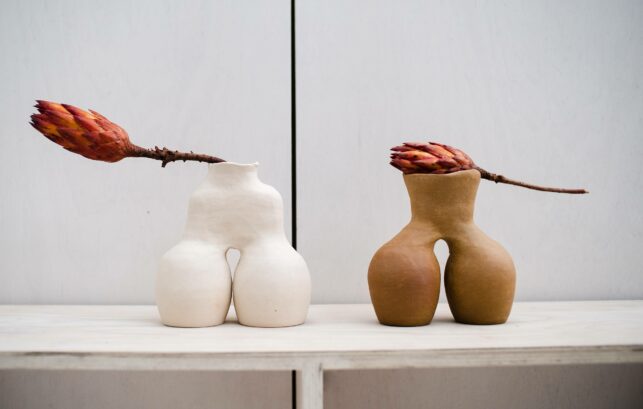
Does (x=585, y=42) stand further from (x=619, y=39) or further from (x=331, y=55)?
(x=331, y=55)

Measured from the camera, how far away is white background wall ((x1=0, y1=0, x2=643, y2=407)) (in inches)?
33.6

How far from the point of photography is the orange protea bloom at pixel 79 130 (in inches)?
22.6

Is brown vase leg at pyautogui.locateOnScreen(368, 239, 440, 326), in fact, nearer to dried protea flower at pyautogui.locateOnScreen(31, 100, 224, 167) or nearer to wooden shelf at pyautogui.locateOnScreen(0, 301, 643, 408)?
wooden shelf at pyautogui.locateOnScreen(0, 301, 643, 408)

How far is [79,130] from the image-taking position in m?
0.58

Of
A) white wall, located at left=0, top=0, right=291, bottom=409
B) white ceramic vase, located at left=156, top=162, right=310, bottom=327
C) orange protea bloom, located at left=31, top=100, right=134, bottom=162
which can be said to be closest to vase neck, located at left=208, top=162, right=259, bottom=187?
white ceramic vase, located at left=156, top=162, right=310, bottom=327

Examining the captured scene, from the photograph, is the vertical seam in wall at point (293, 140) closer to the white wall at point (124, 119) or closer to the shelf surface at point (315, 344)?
the white wall at point (124, 119)

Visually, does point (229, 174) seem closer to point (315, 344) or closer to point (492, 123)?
point (315, 344)

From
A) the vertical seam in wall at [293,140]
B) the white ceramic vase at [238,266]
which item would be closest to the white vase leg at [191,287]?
the white ceramic vase at [238,266]

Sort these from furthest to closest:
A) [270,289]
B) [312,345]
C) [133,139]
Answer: [133,139], [270,289], [312,345]

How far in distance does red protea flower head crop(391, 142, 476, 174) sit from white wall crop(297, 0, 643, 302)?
0.24m

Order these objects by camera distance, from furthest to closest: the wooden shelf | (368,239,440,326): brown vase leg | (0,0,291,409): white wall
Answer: (0,0,291,409): white wall
(368,239,440,326): brown vase leg
the wooden shelf

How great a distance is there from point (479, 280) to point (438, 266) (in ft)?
0.17

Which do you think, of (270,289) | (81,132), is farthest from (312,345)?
(81,132)

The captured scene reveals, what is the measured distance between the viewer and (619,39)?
0.93 meters
